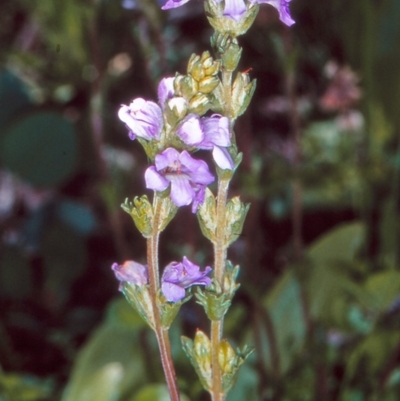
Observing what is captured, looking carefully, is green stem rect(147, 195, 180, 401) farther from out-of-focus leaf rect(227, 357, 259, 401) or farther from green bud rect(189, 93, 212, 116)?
out-of-focus leaf rect(227, 357, 259, 401)

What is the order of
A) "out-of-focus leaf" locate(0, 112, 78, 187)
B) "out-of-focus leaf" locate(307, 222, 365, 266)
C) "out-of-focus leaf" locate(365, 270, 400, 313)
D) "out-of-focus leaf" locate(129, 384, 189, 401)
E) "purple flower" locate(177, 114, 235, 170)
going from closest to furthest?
"purple flower" locate(177, 114, 235, 170) → "out-of-focus leaf" locate(129, 384, 189, 401) → "out-of-focus leaf" locate(365, 270, 400, 313) → "out-of-focus leaf" locate(307, 222, 365, 266) → "out-of-focus leaf" locate(0, 112, 78, 187)

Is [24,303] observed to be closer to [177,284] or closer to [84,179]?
[84,179]

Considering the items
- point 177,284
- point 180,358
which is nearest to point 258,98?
point 180,358

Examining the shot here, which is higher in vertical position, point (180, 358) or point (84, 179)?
point (84, 179)

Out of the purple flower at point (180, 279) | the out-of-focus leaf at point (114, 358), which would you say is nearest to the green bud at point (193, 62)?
the purple flower at point (180, 279)

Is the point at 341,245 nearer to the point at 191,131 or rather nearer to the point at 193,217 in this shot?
the point at 193,217

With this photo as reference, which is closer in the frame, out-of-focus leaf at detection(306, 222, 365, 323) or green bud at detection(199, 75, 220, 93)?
green bud at detection(199, 75, 220, 93)

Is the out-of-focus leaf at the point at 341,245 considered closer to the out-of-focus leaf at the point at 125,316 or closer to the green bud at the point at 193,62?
the out-of-focus leaf at the point at 125,316

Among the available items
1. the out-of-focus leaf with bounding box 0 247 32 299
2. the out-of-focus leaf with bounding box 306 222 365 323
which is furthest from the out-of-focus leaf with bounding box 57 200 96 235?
the out-of-focus leaf with bounding box 306 222 365 323
